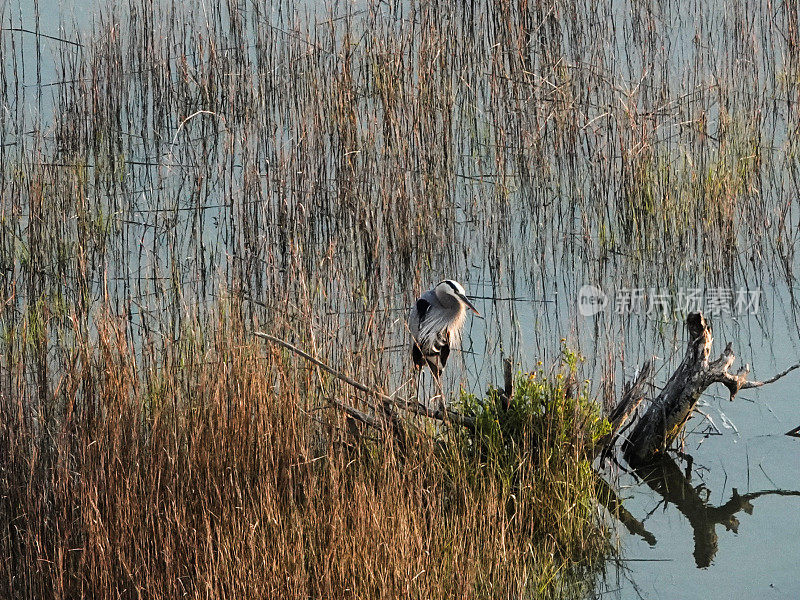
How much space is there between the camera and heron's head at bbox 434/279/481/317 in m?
4.68

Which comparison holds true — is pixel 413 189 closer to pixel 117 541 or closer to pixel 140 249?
pixel 140 249

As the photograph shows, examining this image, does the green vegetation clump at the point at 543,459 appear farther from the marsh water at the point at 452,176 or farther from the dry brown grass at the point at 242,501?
the marsh water at the point at 452,176

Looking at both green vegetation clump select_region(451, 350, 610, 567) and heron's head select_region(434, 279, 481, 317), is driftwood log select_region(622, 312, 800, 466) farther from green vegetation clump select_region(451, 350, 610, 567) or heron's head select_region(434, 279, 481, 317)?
heron's head select_region(434, 279, 481, 317)

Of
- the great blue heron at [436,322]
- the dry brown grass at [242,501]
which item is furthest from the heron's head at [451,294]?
the dry brown grass at [242,501]

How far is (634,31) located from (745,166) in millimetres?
1321

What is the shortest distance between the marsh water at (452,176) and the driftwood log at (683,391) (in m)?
0.13

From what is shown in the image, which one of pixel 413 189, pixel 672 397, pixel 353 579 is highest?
pixel 413 189

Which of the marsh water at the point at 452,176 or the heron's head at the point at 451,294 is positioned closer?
the heron's head at the point at 451,294

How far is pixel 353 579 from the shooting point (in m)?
3.33

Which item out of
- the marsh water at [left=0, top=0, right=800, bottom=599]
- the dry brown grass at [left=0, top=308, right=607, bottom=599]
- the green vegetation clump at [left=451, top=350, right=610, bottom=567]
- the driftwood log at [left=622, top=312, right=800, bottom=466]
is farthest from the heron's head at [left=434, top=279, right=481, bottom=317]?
the driftwood log at [left=622, top=312, right=800, bottom=466]

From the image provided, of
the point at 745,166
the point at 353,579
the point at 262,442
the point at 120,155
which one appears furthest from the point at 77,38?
the point at 353,579

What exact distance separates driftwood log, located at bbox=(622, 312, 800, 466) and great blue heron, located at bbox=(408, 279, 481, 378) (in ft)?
2.75

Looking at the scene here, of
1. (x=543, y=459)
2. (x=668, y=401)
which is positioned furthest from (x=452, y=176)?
(x=543, y=459)

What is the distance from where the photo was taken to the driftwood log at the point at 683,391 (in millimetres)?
4664
